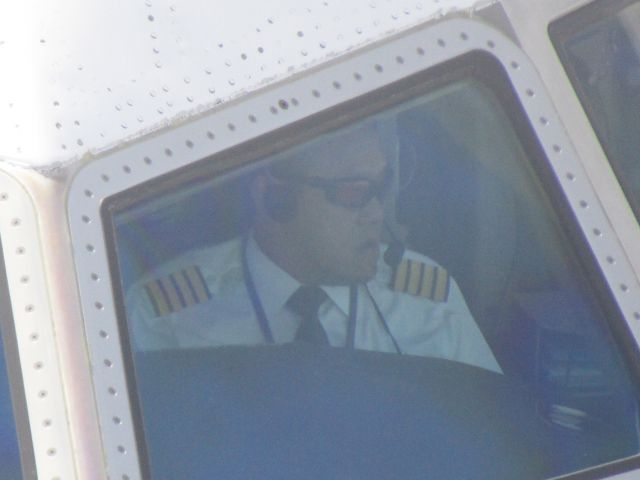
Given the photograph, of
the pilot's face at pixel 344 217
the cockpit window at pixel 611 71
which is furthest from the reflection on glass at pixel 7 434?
Result: the cockpit window at pixel 611 71

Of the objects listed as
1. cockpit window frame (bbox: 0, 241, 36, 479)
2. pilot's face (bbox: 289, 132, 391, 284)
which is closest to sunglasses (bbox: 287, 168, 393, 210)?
pilot's face (bbox: 289, 132, 391, 284)

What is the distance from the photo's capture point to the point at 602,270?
2170 millimetres

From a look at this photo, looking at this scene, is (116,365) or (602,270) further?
(602,270)

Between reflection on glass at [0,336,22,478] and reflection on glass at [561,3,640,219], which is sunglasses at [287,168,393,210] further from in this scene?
reflection on glass at [0,336,22,478]

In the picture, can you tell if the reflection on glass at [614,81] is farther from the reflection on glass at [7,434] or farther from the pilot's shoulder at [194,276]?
the reflection on glass at [7,434]

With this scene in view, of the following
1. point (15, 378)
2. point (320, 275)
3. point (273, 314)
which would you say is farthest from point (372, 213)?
point (15, 378)

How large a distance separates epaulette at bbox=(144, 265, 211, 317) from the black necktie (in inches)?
6.6

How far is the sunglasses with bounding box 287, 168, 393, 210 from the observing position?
7.13 ft

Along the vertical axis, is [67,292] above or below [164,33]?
below

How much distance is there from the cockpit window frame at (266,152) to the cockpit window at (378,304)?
13mm

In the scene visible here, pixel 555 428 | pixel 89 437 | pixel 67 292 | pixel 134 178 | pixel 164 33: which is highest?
pixel 164 33

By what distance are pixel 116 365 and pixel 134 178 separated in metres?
0.34

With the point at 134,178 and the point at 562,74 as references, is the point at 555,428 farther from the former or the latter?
the point at 134,178

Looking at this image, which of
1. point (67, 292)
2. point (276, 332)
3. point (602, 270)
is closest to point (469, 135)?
point (602, 270)
